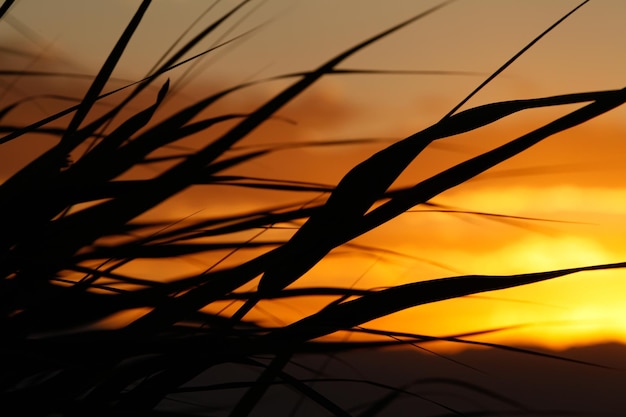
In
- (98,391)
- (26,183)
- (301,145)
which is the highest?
(301,145)

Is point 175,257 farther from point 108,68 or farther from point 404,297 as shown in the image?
point 404,297

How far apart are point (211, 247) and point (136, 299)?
0.17m

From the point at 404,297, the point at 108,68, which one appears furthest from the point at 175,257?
the point at 404,297

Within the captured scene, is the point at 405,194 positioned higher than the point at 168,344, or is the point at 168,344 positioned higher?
the point at 405,194

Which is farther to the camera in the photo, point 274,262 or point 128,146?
point 128,146

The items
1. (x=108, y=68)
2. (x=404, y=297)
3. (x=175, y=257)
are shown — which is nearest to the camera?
(x=404, y=297)

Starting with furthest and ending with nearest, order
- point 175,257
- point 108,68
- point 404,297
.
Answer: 1. point 175,257
2. point 108,68
3. point 404,297

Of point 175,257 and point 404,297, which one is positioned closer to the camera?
point 404,297

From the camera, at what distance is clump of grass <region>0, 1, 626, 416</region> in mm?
374

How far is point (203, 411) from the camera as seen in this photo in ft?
1.70

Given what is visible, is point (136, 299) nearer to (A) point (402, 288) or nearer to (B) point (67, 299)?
(B) point (67, 299)

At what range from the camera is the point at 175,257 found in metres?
0.61

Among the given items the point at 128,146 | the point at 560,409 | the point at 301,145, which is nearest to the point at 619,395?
the point at 560,409

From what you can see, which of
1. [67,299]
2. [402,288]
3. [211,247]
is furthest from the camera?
[211,247]
